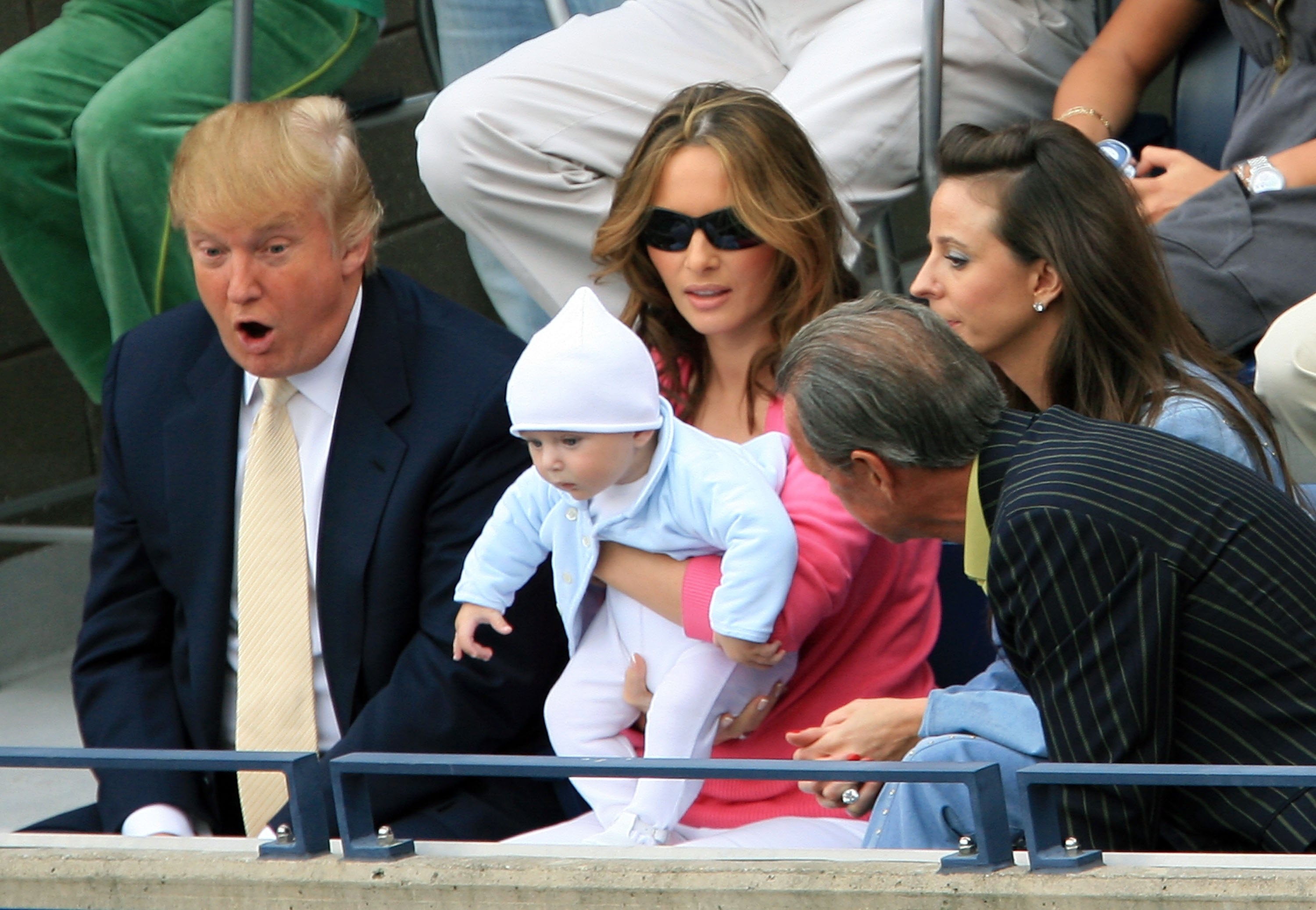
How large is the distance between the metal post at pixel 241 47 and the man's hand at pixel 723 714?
1.70m

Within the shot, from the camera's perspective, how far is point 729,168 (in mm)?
2699

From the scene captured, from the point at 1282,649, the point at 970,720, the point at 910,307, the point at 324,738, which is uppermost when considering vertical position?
the point at 910,307

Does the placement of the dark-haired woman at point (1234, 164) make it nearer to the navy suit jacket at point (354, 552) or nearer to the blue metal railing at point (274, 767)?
the navy suit jacket at point (354, 552)

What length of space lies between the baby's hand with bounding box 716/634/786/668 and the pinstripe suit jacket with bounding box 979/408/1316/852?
443 millimetres

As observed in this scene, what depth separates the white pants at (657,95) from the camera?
3338mm

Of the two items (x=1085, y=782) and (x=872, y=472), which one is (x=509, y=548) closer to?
(x=872, y=472)

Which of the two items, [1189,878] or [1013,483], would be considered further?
[1013,483]

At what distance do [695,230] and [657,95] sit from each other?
0.81 m

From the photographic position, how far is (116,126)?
366cm

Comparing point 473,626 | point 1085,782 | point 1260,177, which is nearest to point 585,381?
point 473,626

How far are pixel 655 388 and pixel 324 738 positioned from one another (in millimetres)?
721

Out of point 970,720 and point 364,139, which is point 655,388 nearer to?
point 970,720

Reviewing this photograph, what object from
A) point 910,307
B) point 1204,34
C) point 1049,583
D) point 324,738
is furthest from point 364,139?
point 1049,583

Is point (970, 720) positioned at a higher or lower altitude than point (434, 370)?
lower
